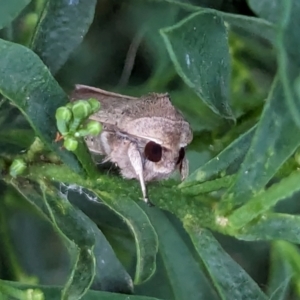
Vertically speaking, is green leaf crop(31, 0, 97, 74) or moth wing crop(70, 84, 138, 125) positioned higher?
green leaf crop(31, 0, 97, 74)

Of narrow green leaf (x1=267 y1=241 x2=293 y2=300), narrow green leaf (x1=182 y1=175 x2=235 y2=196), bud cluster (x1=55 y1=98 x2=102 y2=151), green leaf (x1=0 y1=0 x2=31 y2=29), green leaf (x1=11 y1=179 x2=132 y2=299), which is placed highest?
green leaf (x1=0 y1=0 x2=31 y2=29)

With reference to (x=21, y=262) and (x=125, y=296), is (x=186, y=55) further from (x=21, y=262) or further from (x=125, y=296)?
(x=21, y=262)

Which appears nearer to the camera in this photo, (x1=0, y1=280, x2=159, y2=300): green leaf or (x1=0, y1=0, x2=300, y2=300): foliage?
(x1=0, y1=0, x2=300, y2=300): foliage

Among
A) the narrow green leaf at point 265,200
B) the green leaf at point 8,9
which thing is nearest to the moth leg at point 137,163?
the narrow green leaf at point 265,200

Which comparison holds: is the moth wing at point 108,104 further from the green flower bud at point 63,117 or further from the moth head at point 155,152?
the green flower bud at point 63,117

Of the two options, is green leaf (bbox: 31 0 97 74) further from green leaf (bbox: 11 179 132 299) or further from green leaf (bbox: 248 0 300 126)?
green leaf (bbox: 248 0 300 126)

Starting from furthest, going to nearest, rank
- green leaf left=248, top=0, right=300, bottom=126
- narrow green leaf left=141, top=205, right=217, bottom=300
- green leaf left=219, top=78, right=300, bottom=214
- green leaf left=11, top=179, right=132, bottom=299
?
narrow green leaf left=141, top=205, right=217, bottom=300
green leaf left=11, top=179, right=132, bottom=299
green leaf left=219, top=78, right=300, bottom=214
green leaf left=248, top=0, right=300, bottom=126

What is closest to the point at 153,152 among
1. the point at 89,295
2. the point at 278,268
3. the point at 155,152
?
the point at 155,152

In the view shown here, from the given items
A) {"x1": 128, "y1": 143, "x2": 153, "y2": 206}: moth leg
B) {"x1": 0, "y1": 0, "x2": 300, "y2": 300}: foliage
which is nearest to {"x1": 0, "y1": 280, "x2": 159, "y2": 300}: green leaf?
{"x1": 0, "y1": 0, "x2": 300, "y2": 300}: foliage
